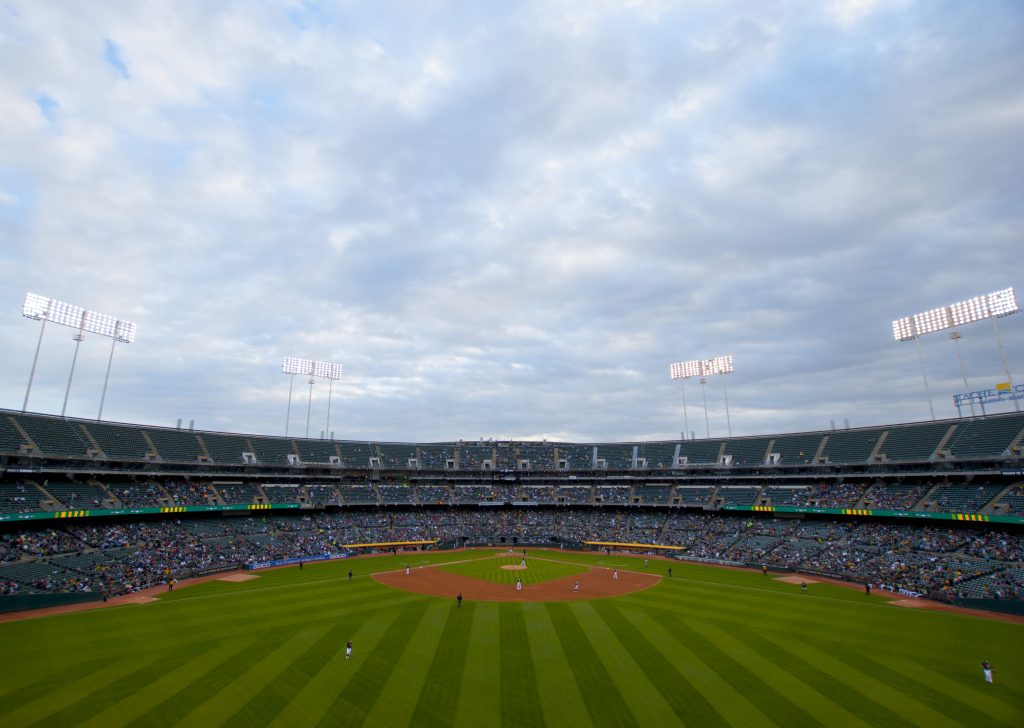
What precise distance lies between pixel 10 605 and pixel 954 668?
58737 mm

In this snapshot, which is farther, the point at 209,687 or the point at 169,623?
the point at 169,623

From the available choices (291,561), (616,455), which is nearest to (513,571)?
(291,561)

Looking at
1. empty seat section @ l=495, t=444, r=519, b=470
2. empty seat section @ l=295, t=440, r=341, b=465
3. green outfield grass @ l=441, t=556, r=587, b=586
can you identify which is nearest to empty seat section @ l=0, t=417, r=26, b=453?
empty seat section @ l=295, t=440, r=341, b=465

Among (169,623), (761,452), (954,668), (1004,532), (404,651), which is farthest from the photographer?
(761,452)

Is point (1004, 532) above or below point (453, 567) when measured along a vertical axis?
above

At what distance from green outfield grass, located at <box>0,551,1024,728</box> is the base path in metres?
3.26

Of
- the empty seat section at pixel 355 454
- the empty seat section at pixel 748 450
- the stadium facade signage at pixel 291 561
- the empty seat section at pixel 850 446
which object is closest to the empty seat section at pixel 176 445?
the stadium facade signage at pixel 291 561

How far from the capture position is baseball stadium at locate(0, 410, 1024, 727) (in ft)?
66.9

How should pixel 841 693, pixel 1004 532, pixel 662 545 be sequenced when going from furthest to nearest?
pixel 662 545, pixel 1004 532, pixel 841 693

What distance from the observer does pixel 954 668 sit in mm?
23547

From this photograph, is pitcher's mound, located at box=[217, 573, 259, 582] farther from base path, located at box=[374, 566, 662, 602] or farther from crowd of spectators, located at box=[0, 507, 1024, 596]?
base path, located at box=[374, 566, 662, 602]

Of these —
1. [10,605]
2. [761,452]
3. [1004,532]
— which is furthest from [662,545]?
[10,605]

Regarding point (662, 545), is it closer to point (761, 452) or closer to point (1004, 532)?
point (761, 452)

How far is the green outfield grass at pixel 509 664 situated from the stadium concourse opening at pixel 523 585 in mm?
3305
